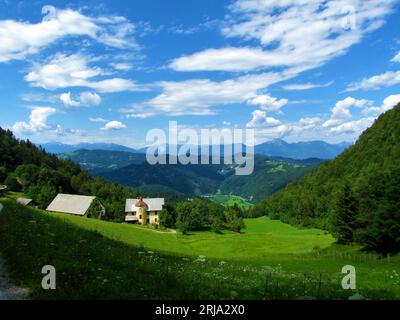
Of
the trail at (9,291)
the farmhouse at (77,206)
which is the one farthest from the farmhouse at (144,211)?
the trail at (9,291)

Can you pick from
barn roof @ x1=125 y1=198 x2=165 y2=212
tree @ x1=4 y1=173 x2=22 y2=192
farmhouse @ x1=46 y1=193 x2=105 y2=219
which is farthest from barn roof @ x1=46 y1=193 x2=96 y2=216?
barn roof @ x1=125 y1=198 x2=165 y2=212

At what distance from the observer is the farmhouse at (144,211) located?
533ft

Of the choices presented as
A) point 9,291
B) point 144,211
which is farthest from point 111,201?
point 9,291

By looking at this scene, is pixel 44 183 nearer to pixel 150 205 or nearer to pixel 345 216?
pixel 150 205

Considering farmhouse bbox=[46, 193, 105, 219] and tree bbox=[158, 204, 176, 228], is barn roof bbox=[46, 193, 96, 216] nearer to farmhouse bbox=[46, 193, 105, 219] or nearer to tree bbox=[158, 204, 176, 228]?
farmhouse bbox=[46, 193, 105, 219]

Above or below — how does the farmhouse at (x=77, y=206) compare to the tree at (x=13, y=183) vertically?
below

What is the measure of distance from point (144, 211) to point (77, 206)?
3403 centimetres

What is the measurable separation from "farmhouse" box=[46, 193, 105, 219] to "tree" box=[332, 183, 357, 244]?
80788mm

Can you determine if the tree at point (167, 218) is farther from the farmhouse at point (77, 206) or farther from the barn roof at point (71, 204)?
the barn roof at point (71, 204)

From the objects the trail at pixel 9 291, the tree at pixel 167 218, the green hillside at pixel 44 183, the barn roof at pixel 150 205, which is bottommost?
the tree at pixel 167 218

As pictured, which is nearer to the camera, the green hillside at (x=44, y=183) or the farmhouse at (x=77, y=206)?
the farmhouse at (x=77, y=206)

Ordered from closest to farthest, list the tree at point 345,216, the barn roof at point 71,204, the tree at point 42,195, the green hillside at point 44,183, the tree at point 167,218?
the tree at point 345,216
the barn roof at point 71,204
the tree at point 42,195
the green hillside at point 44,183
the tree at point 167,218
